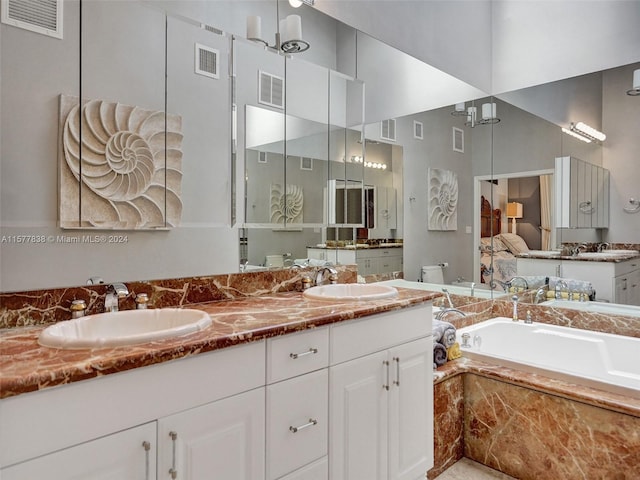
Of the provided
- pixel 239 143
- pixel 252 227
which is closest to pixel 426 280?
pixel 252 227

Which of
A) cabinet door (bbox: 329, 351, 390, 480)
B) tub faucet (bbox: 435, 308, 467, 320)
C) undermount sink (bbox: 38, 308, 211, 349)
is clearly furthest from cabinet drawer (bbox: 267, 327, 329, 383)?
tub faucet (bbox: 435, 308, 467, 320)

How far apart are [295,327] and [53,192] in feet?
3.10

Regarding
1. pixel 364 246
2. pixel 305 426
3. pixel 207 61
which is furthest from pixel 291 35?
pixel 305 426

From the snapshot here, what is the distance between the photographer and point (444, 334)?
8.36 ft

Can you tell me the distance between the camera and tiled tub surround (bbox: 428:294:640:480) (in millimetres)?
1927

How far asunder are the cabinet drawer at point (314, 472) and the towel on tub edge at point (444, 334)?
117 centimetres

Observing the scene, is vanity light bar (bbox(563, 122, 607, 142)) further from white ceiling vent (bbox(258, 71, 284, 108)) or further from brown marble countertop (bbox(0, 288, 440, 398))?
white ceiling vent (bbox(258, 71, 284, 108))

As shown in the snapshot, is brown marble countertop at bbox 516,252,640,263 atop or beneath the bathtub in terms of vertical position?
atop

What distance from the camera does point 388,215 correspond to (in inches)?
114

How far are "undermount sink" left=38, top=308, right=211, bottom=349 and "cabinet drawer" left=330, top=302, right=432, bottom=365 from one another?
536 mm

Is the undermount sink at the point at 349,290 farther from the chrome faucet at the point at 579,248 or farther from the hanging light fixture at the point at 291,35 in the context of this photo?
the chrome faucet at the point at 579,248

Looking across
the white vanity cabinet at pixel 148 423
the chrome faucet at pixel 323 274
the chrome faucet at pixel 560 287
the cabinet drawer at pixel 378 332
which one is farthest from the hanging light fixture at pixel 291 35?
the chrome faucet at pixel 560 287

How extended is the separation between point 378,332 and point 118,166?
1225 mm

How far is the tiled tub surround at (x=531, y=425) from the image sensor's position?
193 cm
